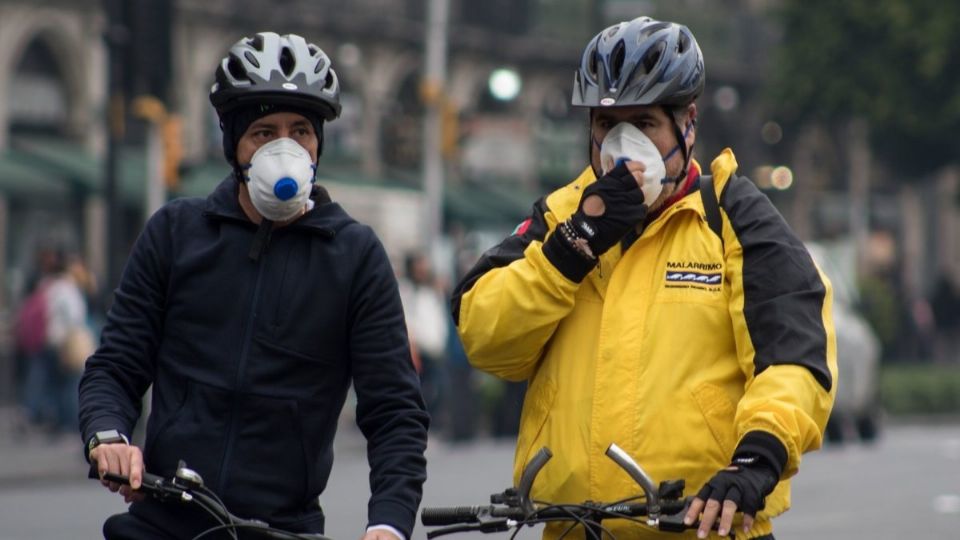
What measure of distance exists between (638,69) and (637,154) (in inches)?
7.1

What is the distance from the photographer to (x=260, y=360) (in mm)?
4508

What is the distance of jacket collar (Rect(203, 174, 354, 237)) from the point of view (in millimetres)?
4598

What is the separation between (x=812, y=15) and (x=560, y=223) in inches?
1498

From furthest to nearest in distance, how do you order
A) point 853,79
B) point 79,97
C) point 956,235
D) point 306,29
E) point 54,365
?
point 956,235, point 853,79, point 306,29, point 79,97, point 54,365

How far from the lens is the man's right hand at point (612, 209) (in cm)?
432

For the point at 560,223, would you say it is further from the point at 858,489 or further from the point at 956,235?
the point at 956,235

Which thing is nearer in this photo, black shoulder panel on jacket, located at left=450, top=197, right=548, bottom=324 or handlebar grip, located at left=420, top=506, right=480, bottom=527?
handlebar grip, located at left=420, top=506, right=480, bottom=527

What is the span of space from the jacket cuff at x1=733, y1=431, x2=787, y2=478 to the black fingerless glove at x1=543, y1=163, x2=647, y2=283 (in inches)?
18.4

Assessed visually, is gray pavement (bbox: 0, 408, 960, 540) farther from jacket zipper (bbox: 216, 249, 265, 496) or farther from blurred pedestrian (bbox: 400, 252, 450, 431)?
jacket zipper (bbox: 216, 249, 265, 496)

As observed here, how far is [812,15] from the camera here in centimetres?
4172

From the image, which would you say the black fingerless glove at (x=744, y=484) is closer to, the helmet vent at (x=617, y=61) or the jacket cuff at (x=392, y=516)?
the jacket cuff at (x=392, y=516)

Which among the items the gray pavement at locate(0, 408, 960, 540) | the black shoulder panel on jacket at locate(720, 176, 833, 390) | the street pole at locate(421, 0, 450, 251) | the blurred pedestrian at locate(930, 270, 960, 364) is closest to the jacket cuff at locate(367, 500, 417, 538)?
the black shoulder panel on jacket at locate(720, 176, 833, 390)

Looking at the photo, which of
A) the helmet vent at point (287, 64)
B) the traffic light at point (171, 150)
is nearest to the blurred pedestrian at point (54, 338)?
the traffic light at point (171, 150)

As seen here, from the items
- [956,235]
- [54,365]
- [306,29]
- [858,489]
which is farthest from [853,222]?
[858,489]
